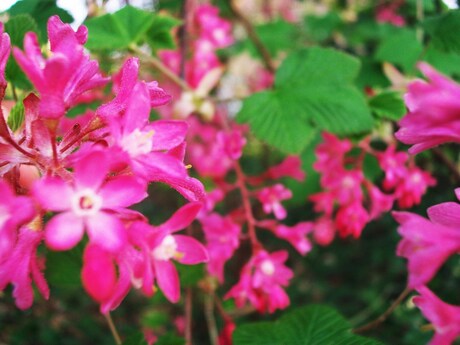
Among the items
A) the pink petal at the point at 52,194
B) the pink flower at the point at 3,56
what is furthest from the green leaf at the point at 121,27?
the pink petal at the point at 52,194

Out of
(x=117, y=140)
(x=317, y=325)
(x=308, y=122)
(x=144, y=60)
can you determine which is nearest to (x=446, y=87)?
(x=117, y=140)

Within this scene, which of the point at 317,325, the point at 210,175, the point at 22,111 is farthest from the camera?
the point at 210,175

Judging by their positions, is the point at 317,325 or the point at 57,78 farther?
the point at 317,325

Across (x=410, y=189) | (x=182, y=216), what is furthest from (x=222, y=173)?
(x=182, y=216)

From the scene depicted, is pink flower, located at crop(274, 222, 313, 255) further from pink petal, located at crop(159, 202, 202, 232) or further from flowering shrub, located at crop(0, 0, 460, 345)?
pink petal, located at crop(159, 202, 202, 232)

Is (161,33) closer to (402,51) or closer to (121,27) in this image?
(121,27)

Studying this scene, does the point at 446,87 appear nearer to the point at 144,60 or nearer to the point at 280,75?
the point at 280,75

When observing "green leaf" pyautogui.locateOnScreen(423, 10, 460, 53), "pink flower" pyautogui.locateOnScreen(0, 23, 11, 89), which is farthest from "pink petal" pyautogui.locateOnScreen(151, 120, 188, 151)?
"green leaf" pyautogui.locateOnScreen(423, 10, 460, 53)

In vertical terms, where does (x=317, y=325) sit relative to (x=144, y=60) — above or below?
below

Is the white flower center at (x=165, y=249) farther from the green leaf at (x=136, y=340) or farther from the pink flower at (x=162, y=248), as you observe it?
the green leaf at (x=136, y=340)
